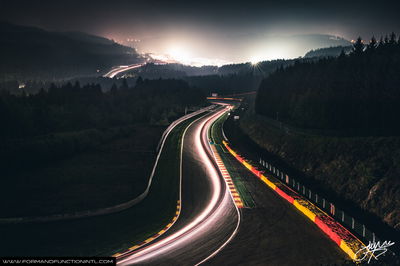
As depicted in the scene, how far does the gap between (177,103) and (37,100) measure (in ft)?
213

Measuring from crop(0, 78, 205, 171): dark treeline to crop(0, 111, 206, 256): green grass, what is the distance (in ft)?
93.6

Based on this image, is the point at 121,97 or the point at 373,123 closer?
the point at 373,123

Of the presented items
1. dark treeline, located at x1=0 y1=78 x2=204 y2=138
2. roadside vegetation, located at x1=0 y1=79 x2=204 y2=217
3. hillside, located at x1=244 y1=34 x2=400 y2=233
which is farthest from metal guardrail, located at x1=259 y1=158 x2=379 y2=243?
dark treeline, located at x1=0 y1=78 x2=204 y2=138

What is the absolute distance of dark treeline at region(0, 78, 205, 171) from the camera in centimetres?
5812

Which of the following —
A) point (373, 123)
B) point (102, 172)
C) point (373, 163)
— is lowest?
point (102, 172)

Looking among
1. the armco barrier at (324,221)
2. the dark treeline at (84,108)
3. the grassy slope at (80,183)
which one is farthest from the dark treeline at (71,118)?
Result: the armco barrier at (324,221)

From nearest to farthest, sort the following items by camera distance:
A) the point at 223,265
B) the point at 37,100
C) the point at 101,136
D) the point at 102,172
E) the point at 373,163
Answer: the point at 223,265, the point at 373,163, the point at 102,172, the point at 101,136, the point at 37,100

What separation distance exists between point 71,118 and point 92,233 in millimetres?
77735

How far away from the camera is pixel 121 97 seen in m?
135

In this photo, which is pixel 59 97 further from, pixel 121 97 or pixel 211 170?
pixel 211 170

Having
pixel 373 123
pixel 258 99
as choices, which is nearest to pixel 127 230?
pixel 373 123

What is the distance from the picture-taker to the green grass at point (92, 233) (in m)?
23.5

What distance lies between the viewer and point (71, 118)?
95.0 metres

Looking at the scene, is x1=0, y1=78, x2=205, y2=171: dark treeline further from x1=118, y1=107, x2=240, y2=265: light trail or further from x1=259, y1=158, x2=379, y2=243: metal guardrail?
x1=259, y1=158, x2=379, y2=243: metal guardrail
